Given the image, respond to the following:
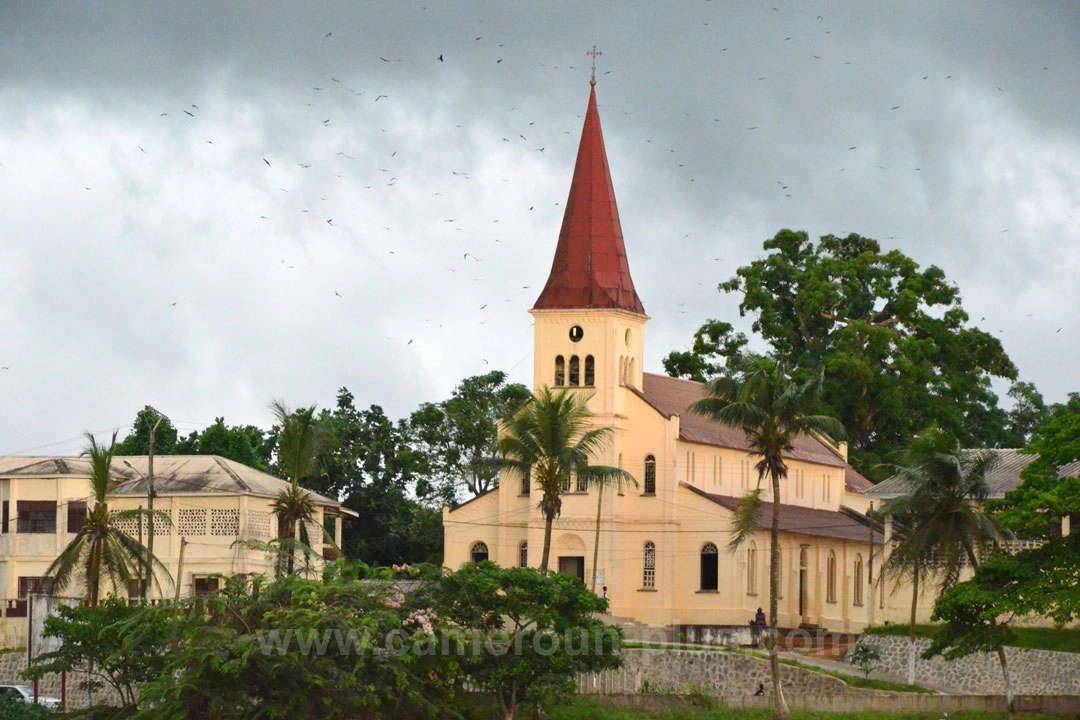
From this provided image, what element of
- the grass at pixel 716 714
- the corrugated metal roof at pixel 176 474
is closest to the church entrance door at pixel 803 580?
the corrugated metal roof at pixel 176 474

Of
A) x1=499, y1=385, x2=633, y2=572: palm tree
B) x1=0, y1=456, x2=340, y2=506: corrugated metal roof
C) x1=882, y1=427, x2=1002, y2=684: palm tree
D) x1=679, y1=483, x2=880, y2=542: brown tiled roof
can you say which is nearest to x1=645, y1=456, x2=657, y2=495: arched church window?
x1=679, y1=483, x2=880, y2=542: brown tiled roof

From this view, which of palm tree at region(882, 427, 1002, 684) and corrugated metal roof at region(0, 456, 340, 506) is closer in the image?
palm tree at region(882, 427, 1002, 684)

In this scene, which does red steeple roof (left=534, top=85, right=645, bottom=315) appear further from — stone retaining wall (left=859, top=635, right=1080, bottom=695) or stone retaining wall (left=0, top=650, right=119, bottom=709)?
stone retaining wall (left=0, top=650, right=119, bottom=709)

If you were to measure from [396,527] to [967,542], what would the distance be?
30.8m

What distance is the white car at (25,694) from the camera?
53469 millimetres

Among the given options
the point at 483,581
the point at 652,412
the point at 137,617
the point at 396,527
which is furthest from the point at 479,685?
the point at 396,527

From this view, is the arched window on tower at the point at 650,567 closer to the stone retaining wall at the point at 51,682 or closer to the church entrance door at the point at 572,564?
the church entrance door at the point at 572,564

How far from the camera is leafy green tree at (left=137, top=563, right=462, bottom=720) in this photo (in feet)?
143

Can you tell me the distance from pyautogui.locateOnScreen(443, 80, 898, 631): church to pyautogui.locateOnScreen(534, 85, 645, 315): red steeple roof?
5 cm

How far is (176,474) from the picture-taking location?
223 feet

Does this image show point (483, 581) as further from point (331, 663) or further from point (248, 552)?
point (248, 552)

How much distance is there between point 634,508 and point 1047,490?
27735 mm

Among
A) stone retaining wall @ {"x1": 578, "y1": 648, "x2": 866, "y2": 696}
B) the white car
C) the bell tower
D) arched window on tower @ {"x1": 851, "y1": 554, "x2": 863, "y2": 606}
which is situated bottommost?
the white car

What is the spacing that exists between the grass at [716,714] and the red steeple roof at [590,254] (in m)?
23.6
